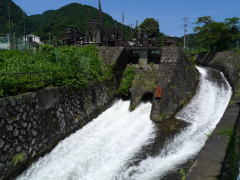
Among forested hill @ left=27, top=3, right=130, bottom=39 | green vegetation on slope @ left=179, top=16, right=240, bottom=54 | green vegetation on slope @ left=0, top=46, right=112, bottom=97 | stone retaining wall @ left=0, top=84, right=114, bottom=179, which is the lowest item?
stone retaining wall @ left=0, top=84, right=114, bottom=179

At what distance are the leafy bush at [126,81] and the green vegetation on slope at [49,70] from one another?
1.23 metres

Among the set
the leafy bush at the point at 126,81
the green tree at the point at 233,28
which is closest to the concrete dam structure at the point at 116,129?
the leafy bush at the point at 126,81

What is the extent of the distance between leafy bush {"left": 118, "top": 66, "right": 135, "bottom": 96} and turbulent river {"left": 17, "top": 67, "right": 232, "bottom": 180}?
2171 mm

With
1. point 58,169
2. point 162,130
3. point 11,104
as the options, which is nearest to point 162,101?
point 162,130

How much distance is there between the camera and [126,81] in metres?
15.4

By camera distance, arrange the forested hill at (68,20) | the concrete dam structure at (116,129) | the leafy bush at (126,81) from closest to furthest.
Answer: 1. the concrete dam structure at (116,129)
2. the leafy bush at (126,81)
3. the forested hill at (68,20)

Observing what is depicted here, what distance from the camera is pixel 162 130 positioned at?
967cm

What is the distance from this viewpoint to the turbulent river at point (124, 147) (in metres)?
6.89

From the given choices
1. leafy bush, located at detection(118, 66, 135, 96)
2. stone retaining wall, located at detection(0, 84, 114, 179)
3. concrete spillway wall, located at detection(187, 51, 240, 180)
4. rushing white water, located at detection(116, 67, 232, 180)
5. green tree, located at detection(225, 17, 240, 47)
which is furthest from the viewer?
green tree, located at detection(225, 17, 240, 47)

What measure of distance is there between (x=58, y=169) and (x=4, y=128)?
214 cm

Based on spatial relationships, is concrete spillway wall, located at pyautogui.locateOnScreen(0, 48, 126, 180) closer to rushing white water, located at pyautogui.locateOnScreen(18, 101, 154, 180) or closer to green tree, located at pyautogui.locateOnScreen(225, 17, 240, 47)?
rushing white water, located at pyautogui.locateOnScreen(18, 101, 154, 180)

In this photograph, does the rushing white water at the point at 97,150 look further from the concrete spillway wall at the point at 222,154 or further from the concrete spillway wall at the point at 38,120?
the concrete spillway wall at the point at 222,154

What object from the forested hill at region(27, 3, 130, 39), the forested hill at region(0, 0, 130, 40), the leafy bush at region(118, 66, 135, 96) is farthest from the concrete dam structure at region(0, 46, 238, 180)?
the forested hill at region(0, 0, 130, 40)

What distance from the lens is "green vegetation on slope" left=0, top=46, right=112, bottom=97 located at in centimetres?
791
